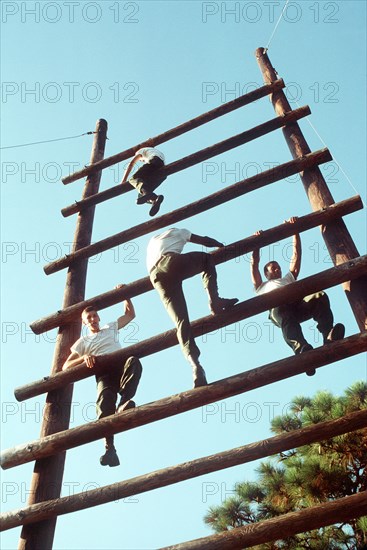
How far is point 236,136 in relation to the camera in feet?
19.9

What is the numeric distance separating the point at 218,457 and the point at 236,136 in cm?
351

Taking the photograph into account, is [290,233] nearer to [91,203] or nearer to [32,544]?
[91,203]

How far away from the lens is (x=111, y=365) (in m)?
4.57

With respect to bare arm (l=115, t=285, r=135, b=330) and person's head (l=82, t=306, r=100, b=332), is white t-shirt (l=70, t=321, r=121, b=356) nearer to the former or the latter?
person's head (l=82, t=306, r=100, b=332)

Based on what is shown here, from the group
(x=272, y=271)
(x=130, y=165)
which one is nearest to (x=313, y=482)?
(x=272, y=271)

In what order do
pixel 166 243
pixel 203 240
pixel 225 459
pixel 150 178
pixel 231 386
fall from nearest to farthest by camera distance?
pixel 225 459 → pixel 231 386 → pixel 166 243 → pixel 203 240 → pixel 150 178

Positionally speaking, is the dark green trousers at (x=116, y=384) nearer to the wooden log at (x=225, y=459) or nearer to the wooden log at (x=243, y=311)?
the wooden log at (x=243, y=311)

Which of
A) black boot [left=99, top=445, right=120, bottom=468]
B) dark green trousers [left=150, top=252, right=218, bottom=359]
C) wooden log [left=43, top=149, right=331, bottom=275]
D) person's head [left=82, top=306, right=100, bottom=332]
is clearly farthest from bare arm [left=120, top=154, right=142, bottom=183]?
black boot [left=99, top=445, right=120, bottom=468]

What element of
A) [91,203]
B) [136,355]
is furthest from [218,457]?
[91,203]

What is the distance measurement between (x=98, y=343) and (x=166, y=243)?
3.38 ft

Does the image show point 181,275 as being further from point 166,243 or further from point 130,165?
point 130,165

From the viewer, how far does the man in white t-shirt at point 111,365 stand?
14.2 feet

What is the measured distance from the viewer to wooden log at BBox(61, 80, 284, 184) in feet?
20.9

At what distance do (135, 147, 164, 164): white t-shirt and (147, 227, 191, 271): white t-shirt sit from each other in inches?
67.9
